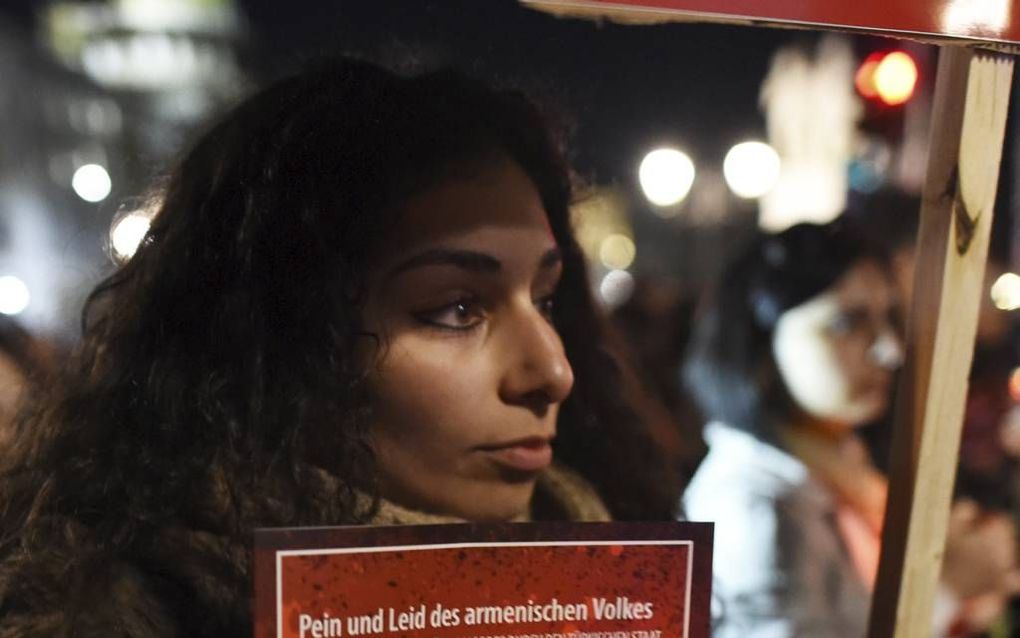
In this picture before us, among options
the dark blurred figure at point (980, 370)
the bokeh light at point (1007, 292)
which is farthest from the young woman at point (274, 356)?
the bokeh light at point (1007, 292)

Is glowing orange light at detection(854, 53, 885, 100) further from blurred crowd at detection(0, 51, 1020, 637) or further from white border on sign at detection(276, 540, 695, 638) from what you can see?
white border on sign at detection(276, 540, 695, 638)

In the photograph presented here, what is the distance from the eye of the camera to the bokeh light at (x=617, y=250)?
51.4 inches

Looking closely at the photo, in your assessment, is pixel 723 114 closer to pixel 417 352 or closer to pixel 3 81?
pixel 417 352

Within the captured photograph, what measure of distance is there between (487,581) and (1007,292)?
1.03 metres

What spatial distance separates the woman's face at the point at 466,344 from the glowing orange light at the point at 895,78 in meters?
0.52

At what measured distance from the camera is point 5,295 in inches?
44.8

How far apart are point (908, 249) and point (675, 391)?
38 cm

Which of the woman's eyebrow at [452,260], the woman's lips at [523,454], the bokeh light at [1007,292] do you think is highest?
the bokeh light at [1007,292]

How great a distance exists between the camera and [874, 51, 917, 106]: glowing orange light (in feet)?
4.42

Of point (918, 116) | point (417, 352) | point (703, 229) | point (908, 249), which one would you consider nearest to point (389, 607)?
point (417, 352)

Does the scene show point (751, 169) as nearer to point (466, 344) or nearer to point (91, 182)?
point (466, 344)

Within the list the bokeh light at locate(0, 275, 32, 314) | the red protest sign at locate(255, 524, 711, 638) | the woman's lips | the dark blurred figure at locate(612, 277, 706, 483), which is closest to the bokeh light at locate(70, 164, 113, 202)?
the bokeh light at locate(0, 275, 32, 314)

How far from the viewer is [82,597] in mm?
1124

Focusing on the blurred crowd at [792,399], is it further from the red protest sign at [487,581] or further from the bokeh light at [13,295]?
the bokeh light at [13,295]
